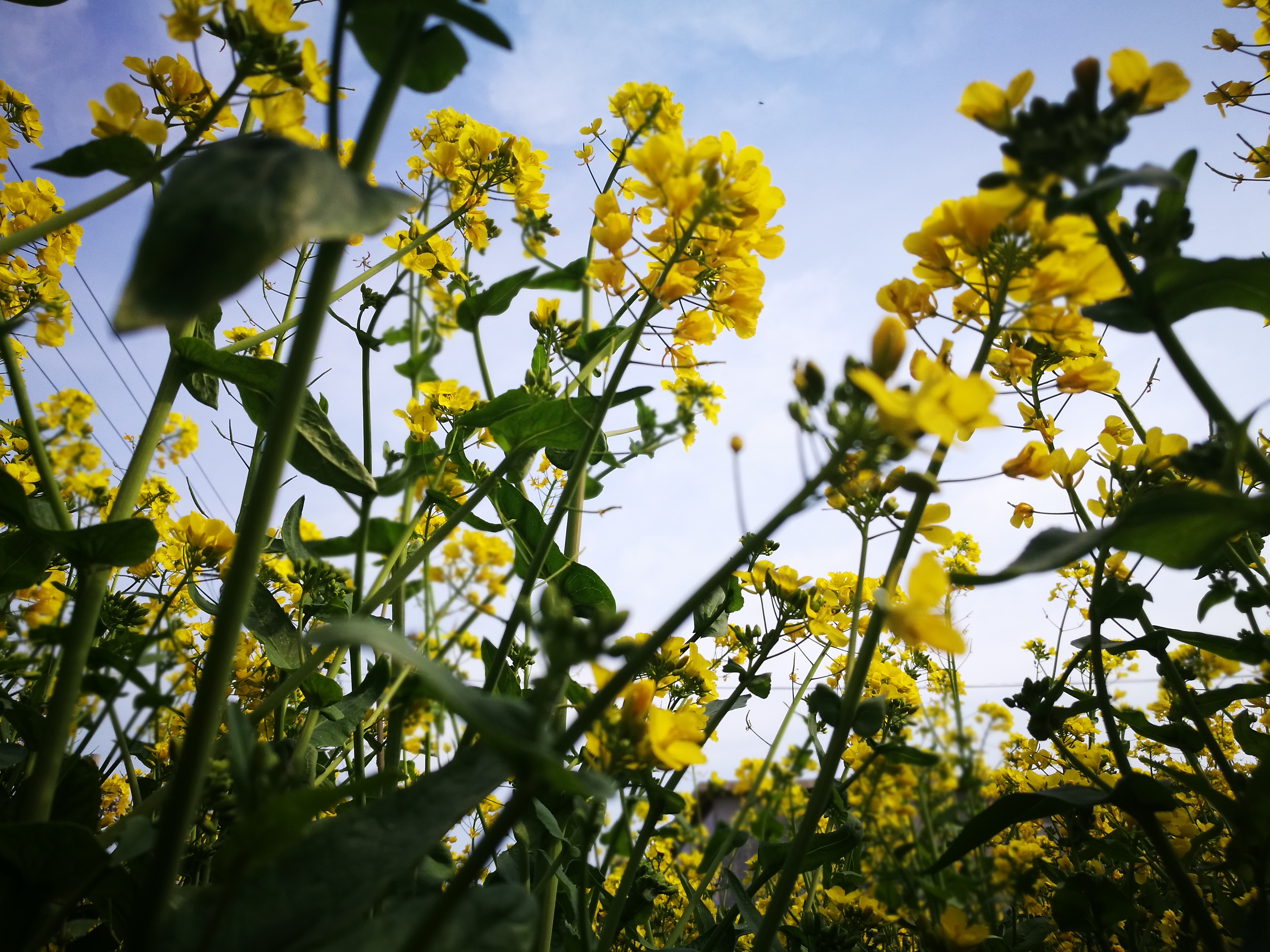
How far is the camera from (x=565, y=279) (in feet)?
4.38

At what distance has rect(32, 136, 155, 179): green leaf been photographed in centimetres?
89

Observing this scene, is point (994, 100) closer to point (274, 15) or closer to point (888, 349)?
point (888, 349)

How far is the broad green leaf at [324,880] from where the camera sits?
602mm

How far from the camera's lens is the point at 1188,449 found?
981mm

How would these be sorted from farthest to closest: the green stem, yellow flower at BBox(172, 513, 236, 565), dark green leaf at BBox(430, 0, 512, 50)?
yellow flower at BBox(172, 513, 236, 565), the green stem, dark green leaf at BBox(430, 0, 512, 50)

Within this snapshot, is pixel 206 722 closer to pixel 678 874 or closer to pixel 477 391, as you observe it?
pixel 477 391

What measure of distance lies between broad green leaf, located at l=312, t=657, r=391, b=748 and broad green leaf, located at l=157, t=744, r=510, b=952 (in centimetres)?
66

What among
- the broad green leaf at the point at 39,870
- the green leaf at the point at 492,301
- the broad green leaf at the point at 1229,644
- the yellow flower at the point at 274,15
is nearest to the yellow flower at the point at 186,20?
the yellow flower at the point at 274,15

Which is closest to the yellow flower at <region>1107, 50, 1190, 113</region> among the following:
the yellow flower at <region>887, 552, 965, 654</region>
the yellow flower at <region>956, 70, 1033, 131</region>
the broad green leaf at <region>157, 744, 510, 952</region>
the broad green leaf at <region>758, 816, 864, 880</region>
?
the yellow flower at <region>956, 70, 1033, 131</region>

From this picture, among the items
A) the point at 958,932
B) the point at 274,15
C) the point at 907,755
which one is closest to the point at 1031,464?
the point at 907,755

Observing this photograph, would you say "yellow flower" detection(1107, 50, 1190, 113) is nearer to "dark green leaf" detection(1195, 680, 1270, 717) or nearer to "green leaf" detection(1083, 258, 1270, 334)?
"green leaf" detection(1083, 258, 1270, 334)

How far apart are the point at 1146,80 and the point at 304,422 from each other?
1.18 m

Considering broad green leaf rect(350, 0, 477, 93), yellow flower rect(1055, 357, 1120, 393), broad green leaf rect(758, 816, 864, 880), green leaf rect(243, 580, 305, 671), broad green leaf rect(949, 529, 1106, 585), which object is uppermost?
broad green leaf rect(350, 0, 477, 93)

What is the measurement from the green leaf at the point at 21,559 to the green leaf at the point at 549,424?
711 millimetres
